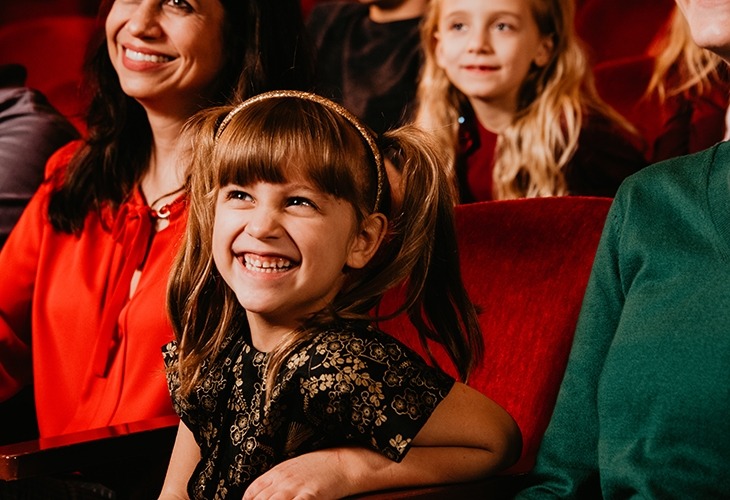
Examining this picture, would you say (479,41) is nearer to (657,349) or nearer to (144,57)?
(144,57)

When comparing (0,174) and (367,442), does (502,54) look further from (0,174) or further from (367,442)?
(367,442)

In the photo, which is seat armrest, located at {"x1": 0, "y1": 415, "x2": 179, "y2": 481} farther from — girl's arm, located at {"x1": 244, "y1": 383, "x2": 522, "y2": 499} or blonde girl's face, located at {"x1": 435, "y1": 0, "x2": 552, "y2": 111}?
blonde girl's face, located at {"x1": 435, "y1": 0, "x2": 552, "y2": 111}

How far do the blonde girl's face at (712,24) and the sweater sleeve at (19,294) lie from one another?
1.01m

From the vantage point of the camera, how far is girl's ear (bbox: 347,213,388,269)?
112 centimetres

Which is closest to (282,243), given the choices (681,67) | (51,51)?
(681,67)

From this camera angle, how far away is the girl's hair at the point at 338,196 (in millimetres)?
1083

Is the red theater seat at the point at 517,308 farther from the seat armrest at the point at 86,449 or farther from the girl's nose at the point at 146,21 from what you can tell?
the girl's nose at the point at 146,21

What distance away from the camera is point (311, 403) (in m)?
1.04

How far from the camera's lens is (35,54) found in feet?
7.80

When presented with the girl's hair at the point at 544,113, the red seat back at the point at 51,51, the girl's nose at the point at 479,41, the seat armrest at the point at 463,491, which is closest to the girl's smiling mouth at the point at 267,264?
the seat armrest at the point at 463,491

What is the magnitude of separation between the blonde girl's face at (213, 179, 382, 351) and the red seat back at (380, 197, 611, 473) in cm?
23

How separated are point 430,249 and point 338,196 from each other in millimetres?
136

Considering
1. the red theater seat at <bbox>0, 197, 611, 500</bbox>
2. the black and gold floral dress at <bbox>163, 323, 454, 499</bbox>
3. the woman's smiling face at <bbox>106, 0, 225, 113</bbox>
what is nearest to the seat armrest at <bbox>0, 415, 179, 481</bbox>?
the red theater seat at <bbox>0, 197, 611, 500</bbox>

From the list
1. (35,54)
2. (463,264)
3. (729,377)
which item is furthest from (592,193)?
(35,54)
